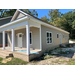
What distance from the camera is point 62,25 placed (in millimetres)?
28453

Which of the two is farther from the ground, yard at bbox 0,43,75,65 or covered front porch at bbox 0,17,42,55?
covered front porch at bbox 0,17,42,55

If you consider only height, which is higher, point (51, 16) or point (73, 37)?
point (51, 16)

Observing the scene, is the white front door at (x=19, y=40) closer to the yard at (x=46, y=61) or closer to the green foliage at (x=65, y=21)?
the yard at (x=46, y=61)

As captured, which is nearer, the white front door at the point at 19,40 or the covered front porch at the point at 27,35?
the covered front porch at the point at 27,35

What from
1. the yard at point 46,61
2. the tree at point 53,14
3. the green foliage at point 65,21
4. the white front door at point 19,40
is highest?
the tree at point 53,14

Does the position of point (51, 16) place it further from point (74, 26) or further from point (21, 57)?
point (21, 57)

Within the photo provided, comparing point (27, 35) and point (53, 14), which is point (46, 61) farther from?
point (53, 14)

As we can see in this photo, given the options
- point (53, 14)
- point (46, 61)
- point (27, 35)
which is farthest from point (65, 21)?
point (46, 61)

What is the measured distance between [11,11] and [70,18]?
84.7 feet

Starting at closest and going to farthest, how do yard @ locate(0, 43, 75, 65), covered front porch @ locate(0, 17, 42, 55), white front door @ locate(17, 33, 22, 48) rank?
yard @ locate(0, 43, 75, 65)
covered front porch @ locate(0, 17, 42, 55)
white front door @ locate(17, 33, 22, 48)

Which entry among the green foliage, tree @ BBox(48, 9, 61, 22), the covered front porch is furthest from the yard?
tree @ BBox(48, 9, 61, 22)

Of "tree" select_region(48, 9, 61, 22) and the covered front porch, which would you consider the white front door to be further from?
"tree" select_region(48, 9, 61, 22)

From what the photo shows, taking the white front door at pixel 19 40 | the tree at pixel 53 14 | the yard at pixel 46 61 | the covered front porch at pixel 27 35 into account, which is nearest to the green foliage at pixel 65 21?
the tree at pixel 53 14
